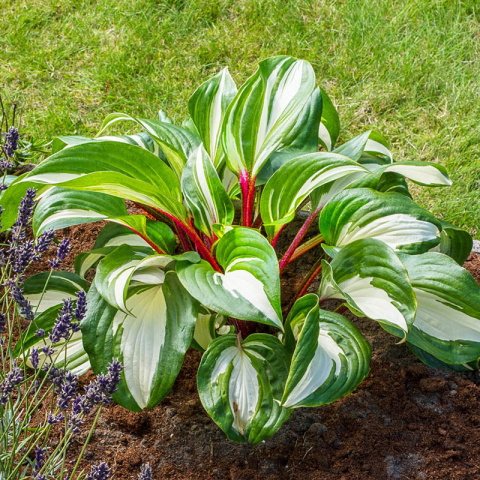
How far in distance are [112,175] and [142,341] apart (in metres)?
0.41

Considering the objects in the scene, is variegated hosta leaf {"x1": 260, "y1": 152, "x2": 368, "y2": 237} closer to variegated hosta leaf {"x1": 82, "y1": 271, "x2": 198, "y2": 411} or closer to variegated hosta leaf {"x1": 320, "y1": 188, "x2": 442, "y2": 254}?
variegated hosta leaf {"x1": 320, "y1": 188, "x2": 442, "y2": 254}

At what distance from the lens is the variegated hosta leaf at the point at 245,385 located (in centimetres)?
144

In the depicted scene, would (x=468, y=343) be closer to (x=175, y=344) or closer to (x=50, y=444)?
(x=175, y=344)

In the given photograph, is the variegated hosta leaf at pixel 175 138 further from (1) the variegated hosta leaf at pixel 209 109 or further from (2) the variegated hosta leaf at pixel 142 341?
(2) the variegated hosta leaf at pixel 142 341

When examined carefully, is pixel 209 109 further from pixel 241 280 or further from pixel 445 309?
pixel 445 309

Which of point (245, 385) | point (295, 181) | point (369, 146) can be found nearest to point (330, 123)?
point (369, 146)

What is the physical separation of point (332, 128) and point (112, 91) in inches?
54.2

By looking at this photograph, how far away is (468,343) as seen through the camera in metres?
1.53

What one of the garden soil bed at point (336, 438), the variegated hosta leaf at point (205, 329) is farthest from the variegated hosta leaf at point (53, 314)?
the variegated hosta leaf at point (205, 329)

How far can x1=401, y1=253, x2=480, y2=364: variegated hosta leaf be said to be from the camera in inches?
58.7

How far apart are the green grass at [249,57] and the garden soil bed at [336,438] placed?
4.26 ft

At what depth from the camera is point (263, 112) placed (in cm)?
176

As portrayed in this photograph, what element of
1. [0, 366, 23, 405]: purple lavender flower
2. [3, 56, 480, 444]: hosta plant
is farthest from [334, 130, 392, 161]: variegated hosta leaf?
[0, 366, 23, 405]: purple lavender flower

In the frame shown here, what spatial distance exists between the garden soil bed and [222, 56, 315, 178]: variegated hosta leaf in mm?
655
